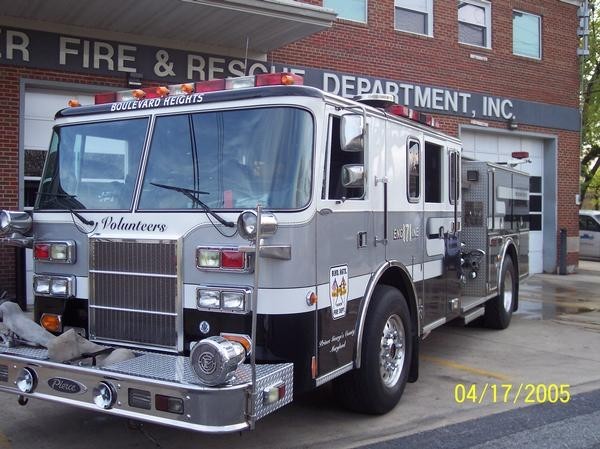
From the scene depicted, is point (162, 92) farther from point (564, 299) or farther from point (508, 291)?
point (564, 299)

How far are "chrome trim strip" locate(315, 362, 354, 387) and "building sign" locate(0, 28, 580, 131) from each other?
3.47m

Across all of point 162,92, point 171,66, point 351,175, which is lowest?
point 351,175

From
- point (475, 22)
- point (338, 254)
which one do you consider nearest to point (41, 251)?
point (338, 254)

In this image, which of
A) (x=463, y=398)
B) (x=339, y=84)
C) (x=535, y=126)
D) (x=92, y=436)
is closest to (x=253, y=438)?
(x=92, y=436)

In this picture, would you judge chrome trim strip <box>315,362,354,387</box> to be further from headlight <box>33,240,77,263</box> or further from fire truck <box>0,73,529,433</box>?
headlight <box>33,240,77,263</box>

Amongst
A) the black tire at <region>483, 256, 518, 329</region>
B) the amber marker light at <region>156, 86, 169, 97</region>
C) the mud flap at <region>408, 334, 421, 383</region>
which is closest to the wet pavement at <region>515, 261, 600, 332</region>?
the black tire at <region>483, 256, 518, 329</region>

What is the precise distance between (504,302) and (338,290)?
516 centimetres

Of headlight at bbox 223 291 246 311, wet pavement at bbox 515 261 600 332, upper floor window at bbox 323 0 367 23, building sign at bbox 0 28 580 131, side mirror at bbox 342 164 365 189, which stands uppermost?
upper floor window at bbox 323 0 367 23

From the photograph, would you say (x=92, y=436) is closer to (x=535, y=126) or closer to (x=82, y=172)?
(x=82, y=172)

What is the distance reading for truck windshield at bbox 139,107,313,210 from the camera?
167 inches

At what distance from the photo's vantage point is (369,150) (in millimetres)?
5004

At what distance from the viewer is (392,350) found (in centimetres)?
541

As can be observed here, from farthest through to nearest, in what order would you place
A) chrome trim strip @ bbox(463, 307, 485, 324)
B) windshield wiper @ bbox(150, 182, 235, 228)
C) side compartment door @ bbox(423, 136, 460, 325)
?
1. chrome trim strip @ bbox(463, 307, 485, 324)
2. side compartment door @ bbox(423, 136, 460, 325)
3. windshield wiper @ bbox(150, 182, 235, 228)
